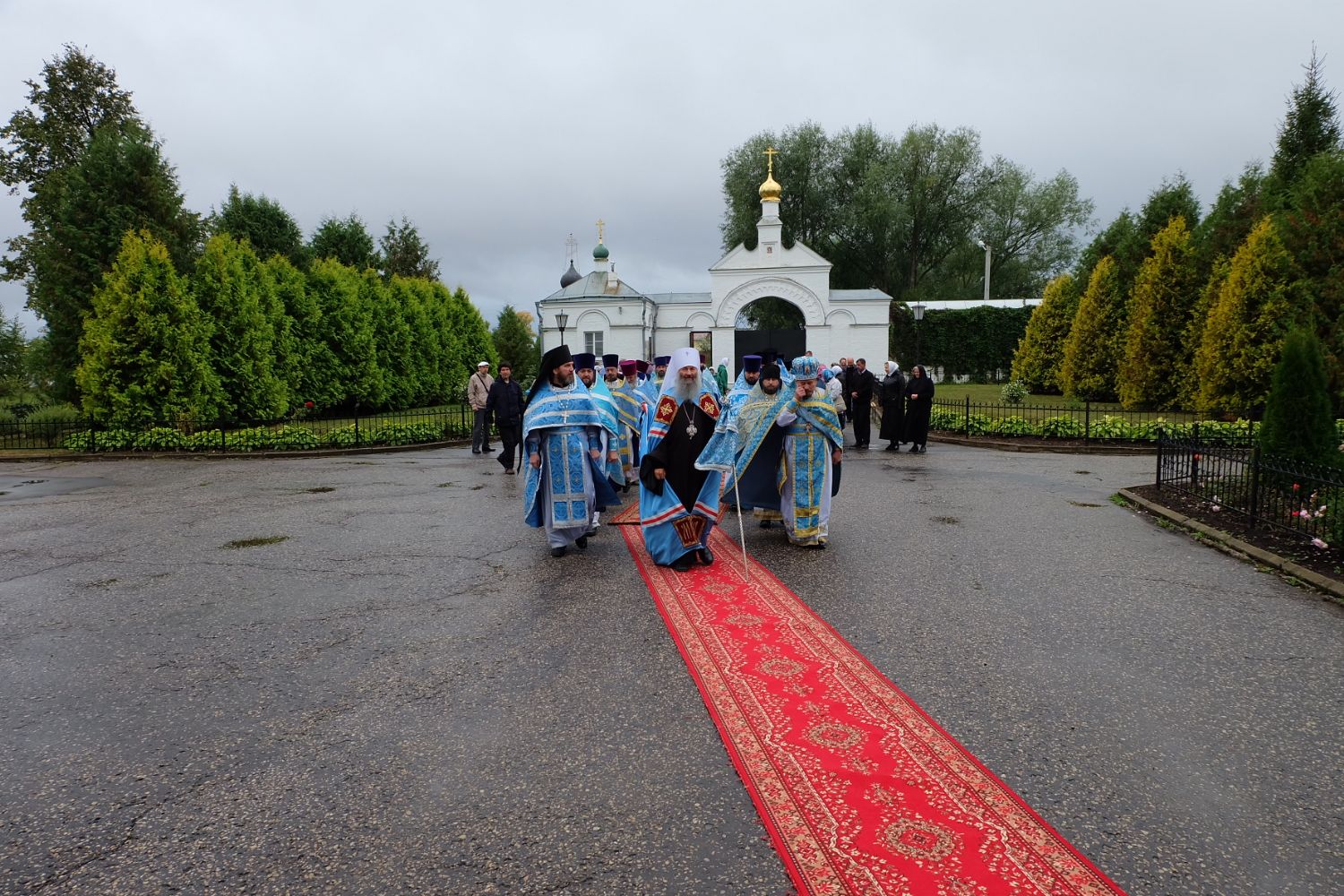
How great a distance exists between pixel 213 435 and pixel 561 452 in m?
12.3

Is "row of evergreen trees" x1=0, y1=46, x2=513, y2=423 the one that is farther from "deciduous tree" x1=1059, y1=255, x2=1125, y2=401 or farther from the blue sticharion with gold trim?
"deciduous tree" x1=1059, y1=255, x2=1125, y2=401

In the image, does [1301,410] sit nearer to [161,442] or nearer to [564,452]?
[564,452]

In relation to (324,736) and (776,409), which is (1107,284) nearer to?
(776,409)

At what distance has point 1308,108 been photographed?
19.6 meters

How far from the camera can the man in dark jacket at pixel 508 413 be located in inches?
507

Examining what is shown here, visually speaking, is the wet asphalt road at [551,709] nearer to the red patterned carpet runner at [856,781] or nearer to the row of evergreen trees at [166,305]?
the red patterned carpet runner at [856,781]

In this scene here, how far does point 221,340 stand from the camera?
1769 cm

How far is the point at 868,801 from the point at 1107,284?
2643 cm

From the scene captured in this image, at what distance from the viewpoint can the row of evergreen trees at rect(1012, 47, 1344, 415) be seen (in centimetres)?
1478

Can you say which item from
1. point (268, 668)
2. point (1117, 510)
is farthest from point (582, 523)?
point (1117, 510)

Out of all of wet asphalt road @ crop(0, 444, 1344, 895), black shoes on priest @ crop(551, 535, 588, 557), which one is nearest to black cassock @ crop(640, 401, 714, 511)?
wet asphalt road @ crop(0, 444, 1344, 895)

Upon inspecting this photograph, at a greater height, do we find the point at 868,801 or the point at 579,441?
the point at 579,441

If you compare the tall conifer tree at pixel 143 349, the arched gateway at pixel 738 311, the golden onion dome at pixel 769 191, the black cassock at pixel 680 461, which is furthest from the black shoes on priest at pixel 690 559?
the golden onion dome at pixel 769 191

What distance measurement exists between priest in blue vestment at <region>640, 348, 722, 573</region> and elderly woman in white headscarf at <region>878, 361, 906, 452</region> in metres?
9.61
